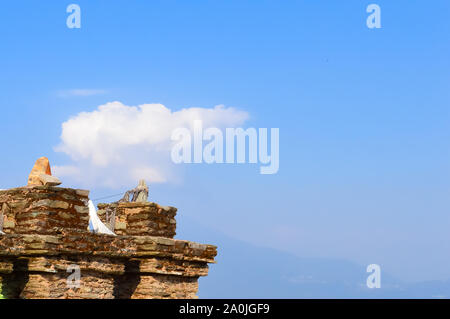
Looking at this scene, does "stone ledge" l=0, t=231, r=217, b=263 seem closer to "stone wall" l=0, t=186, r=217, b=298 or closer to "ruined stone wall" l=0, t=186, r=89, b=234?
"stone wall" l=0, t=186, r=217, b=298

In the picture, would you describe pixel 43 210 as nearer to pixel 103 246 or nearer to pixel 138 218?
pixel 103 246

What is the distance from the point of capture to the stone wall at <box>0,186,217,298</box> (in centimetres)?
1695

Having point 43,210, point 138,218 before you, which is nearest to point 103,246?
point 43,210

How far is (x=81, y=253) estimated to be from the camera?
58.6ft

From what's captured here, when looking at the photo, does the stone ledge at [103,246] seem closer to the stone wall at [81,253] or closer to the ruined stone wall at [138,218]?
the stone wall at [81,253]

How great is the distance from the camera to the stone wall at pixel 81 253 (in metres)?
17.0

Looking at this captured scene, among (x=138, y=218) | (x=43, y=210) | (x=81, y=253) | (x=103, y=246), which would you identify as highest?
(x=138, y=218)

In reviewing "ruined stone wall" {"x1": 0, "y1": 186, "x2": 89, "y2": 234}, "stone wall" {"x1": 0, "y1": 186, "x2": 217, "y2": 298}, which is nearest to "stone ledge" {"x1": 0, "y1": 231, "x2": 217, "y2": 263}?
"stone wall" {"x1": 0, "y1": 186, "x2": 217, "y2": 298}

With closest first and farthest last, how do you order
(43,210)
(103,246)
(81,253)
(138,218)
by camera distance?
1. (43,210)
2. (81,253)
3. (103,246)
4. (138,218)

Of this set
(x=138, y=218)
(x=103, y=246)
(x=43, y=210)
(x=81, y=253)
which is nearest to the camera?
(x=43, y=210)

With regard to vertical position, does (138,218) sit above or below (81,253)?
above
